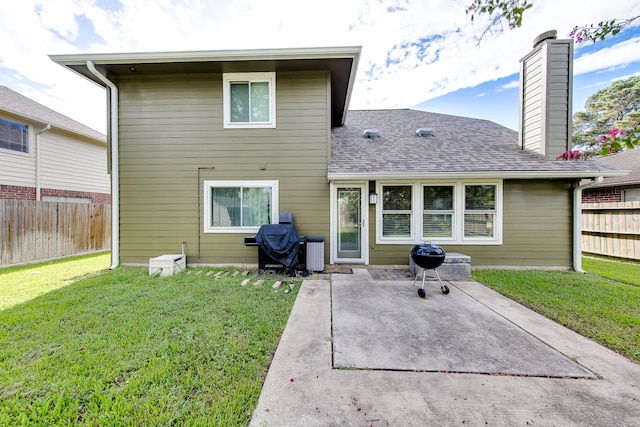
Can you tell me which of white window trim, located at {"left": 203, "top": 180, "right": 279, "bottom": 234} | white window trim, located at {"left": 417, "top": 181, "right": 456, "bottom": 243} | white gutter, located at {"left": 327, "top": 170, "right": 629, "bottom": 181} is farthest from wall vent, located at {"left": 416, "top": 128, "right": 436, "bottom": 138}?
white window trim, located at {"left": 203, "top": 180, "right": 279, "bottom": 234}

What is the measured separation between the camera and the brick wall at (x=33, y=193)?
7266 millimetres

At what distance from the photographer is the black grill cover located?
5.08 m

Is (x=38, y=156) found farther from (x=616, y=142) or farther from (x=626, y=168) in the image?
(x=626, y=168)

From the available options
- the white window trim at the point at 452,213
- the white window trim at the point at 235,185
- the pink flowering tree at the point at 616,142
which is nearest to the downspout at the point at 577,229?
the white window trim at the point at 452,213

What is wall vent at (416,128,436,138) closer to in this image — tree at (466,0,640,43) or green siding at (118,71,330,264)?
green siding at (118,71,330,264)

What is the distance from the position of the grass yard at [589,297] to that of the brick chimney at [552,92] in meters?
2.89

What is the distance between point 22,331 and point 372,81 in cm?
1116

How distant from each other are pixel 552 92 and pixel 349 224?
5.84 meters

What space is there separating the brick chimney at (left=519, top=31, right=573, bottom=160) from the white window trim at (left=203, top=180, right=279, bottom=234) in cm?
673

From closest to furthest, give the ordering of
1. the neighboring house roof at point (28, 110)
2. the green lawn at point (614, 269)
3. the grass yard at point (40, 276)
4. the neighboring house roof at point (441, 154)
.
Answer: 1. the grass yard at point (40, 276)
2. the green lawn at point (614, 269)
3. the neighboring house roof at point (441, 154)
4. the neighboring house roof at point (28, 110)

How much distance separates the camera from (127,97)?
5.92 meters

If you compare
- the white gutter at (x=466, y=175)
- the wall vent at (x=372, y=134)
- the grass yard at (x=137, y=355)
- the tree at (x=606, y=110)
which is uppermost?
the tree at (x=606, y=110)

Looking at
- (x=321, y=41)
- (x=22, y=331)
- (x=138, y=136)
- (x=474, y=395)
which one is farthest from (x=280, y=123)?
(x=474, y=395)

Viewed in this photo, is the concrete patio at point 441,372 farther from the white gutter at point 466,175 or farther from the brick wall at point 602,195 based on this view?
the brick wall at point 602,195
